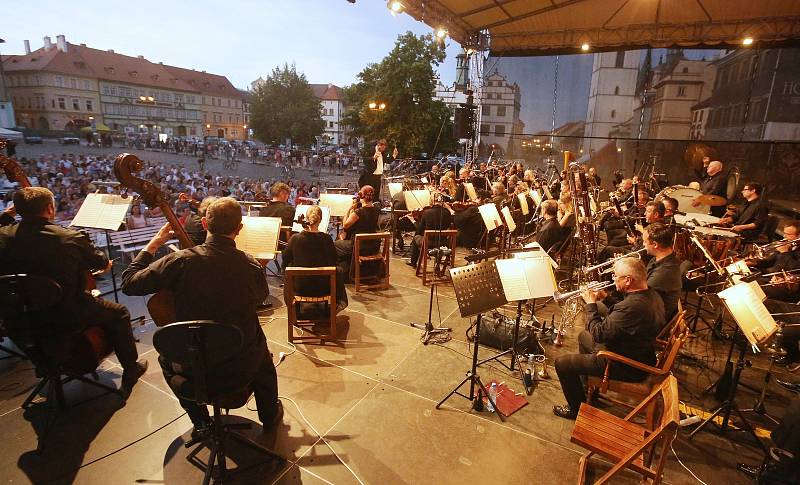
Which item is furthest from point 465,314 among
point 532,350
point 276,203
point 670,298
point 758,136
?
point 758,136

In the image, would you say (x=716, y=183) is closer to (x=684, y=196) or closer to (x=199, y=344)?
(x=684, y=196)

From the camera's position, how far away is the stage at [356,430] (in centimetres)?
272

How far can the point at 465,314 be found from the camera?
311 centimetres

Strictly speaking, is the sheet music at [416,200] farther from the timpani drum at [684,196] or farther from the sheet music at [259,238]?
the timpani drum at [684,196]

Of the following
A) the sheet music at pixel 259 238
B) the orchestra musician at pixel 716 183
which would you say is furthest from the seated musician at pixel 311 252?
the orchestra musician at pixel 716 183

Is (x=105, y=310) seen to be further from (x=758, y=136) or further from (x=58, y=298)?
(x=758, y=136)

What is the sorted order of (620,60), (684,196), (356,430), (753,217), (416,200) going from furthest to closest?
1. (620,60)
2. (684,196)
3. (416,200)
4. (753,217)
5. (356,430)

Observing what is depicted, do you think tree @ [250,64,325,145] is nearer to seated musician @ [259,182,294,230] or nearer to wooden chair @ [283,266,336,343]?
seated musician @ [259,182,294,230]

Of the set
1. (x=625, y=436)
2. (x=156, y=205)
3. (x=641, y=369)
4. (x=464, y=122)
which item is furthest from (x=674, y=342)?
(x=464, y=122)

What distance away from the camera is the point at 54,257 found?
288 cm

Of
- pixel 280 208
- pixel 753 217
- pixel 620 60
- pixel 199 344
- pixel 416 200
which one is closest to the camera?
pixel 199 344

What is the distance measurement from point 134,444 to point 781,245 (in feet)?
23.9

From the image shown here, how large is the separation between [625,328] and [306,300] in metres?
3.15

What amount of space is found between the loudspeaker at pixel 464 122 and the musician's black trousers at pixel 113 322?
33.7 ft
